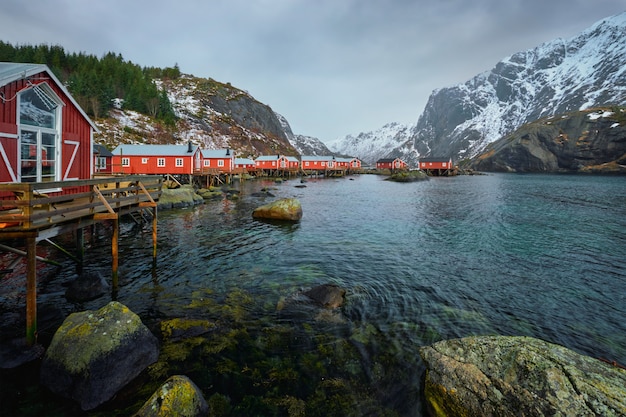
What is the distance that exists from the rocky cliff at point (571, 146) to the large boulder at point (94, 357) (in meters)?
164

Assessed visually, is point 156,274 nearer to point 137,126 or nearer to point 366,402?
point 366,402

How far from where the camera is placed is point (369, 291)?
12.8 metres

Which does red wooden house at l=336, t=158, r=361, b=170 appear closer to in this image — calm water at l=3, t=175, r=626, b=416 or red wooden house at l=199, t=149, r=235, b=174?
red wooden house at l=199, t=149, r=235, b=174

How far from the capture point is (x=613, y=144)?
407 feet

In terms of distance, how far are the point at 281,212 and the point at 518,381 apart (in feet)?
73.8

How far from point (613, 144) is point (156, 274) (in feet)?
557

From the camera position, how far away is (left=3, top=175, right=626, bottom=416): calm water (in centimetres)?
802

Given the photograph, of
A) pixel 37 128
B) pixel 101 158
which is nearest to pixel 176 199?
pixel 37 128

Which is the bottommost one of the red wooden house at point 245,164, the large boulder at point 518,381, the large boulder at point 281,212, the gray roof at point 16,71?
the large boulder at point 518,381

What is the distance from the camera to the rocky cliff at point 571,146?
12425cm

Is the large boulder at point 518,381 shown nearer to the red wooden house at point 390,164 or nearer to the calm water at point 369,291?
the calm water at point 369,291

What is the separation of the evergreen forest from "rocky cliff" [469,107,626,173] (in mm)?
156994

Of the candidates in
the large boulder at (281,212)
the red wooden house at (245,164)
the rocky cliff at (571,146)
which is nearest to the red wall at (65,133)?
the large boulder at (281,212)

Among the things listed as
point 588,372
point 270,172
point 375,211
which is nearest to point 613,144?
point 270,172
